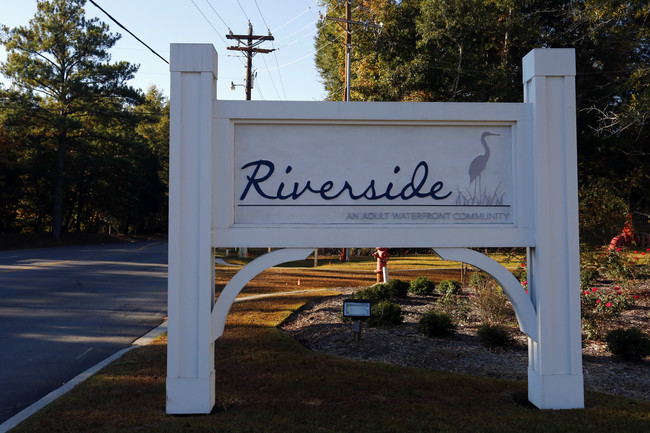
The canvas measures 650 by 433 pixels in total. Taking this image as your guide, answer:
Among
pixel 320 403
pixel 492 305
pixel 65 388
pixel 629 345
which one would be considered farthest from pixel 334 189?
pixel 492 305

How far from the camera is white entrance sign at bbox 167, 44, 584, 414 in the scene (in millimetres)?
5336

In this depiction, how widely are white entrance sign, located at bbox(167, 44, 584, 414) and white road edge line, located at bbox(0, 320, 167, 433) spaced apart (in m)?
1.53

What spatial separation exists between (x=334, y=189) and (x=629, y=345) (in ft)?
16.2

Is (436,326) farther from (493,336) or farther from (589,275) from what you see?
(589,275)

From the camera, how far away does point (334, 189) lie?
5633 millimetres

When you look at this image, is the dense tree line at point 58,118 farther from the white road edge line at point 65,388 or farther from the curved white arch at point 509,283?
the curved white arch at point 509,283

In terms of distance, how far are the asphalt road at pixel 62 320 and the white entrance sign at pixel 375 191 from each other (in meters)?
2.62

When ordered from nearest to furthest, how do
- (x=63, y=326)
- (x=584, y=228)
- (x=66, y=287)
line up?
1. (x=63, y=326)
2. (x=584, y=228)
3. (x=66, y=287)

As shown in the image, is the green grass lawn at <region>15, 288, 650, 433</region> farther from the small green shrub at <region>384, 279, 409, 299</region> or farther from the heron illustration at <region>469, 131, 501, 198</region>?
the small green shrub at <region>384, 279, 409, 299</region>

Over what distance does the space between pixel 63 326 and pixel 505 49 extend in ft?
69.6

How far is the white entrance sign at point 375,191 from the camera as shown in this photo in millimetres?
5336

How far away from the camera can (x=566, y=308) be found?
18.1 ft

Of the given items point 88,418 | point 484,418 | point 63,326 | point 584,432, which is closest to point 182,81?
point 88,418

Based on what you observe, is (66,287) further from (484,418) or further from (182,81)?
(484,418)
